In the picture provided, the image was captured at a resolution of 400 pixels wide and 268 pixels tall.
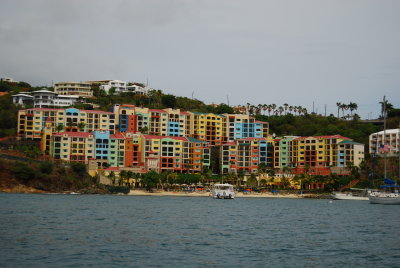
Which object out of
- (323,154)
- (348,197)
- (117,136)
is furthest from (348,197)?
(117,136)

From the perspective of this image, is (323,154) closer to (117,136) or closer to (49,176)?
(117,136)

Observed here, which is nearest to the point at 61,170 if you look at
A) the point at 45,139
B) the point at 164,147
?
the point at 45,139

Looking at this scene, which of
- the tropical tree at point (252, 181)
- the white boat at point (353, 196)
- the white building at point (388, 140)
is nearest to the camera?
the white boat at point (353, 196)

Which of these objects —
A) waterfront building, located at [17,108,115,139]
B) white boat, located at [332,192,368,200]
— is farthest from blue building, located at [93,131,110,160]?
white boat, located at [332,192,368,200]

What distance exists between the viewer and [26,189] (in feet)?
466

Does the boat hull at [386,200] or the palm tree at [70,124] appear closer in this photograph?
the boat hull at [386,200]

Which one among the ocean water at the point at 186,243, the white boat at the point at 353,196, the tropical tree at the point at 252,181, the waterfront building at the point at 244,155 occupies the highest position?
the waterfront building at the point at 244,155

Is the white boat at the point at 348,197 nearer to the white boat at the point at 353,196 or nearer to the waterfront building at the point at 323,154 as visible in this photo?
the white boat at the point at 353,196

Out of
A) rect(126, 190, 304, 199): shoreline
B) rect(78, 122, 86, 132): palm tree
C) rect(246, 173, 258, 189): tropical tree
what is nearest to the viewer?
rect(126, 190, 304, 199): shoreline

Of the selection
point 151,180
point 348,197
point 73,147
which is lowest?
point 348,197

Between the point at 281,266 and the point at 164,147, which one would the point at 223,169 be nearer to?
the point at 164,147

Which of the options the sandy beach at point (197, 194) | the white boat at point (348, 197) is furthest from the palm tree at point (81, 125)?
the white boat at point (348, 197)

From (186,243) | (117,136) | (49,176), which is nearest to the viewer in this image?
(186,243)

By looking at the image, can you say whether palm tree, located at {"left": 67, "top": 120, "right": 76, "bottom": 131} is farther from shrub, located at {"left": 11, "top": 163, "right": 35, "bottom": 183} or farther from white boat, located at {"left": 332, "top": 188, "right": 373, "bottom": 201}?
white boat, located at {"left": 332, "top": 188, "right": 373, "bottom": 201}
